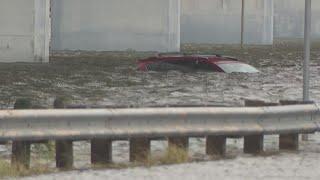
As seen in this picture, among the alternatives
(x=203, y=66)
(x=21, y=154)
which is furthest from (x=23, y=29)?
(x=21, y=154)

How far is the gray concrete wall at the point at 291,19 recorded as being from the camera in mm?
146250

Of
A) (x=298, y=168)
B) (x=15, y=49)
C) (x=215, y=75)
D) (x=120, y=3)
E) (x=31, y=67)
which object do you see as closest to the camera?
(x=298, y=168)

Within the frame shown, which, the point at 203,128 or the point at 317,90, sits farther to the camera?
the point at 317,90

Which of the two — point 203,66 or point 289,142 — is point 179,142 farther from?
point 203,66

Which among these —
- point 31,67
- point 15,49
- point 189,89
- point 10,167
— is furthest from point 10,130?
point 15,49

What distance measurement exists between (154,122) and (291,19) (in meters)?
144

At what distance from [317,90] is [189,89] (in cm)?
386

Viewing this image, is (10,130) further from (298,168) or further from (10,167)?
(298,168)

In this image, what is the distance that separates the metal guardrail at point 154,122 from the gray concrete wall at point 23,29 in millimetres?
27675

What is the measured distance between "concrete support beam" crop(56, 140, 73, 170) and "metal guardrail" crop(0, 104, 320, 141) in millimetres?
356

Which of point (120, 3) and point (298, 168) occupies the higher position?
point (120, 3)

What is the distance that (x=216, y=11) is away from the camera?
9369cm

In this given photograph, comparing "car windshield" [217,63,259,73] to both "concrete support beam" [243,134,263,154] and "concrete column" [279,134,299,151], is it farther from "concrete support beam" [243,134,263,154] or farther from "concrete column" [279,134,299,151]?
"concrete support beam" [243,134,263,154]

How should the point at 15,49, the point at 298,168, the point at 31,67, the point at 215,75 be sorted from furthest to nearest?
the point at 15,49 < the point at 31,67 < the point at 215,75 < the point at 298,168
